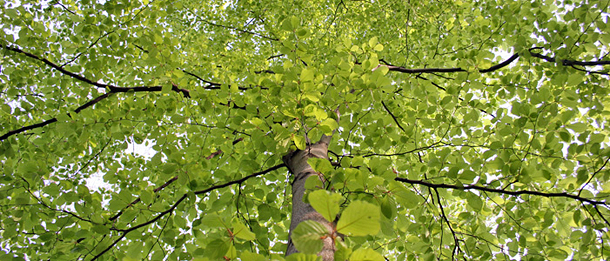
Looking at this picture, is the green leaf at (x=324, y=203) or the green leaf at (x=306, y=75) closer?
the green leaf at (x=324, y=203)

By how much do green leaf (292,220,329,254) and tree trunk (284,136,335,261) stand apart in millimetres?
487

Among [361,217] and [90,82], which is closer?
[361,217]

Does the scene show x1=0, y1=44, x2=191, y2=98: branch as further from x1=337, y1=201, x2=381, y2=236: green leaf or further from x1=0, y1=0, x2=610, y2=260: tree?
x1=337, y1=201, x2=381, y2=236: green leaf

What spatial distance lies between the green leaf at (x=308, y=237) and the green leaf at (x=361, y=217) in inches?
3.4

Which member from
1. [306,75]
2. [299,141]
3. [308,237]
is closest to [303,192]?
[299,141]

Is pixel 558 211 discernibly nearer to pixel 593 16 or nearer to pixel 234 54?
pixel 593 16

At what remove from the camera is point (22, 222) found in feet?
7.43

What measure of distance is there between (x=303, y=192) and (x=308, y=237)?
3.61 ft

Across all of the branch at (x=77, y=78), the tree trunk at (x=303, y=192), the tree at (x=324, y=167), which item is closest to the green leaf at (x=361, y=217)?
the tree at (x=324, y=167)

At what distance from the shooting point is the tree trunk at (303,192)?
1.47 meters

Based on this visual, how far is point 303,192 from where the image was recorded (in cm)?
196

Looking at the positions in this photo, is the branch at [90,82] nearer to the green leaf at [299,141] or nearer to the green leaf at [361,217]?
the green leaf at [299,141]

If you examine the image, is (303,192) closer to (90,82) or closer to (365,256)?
(365,256)

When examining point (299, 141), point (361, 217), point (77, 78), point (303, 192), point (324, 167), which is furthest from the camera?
point (77, 78)
